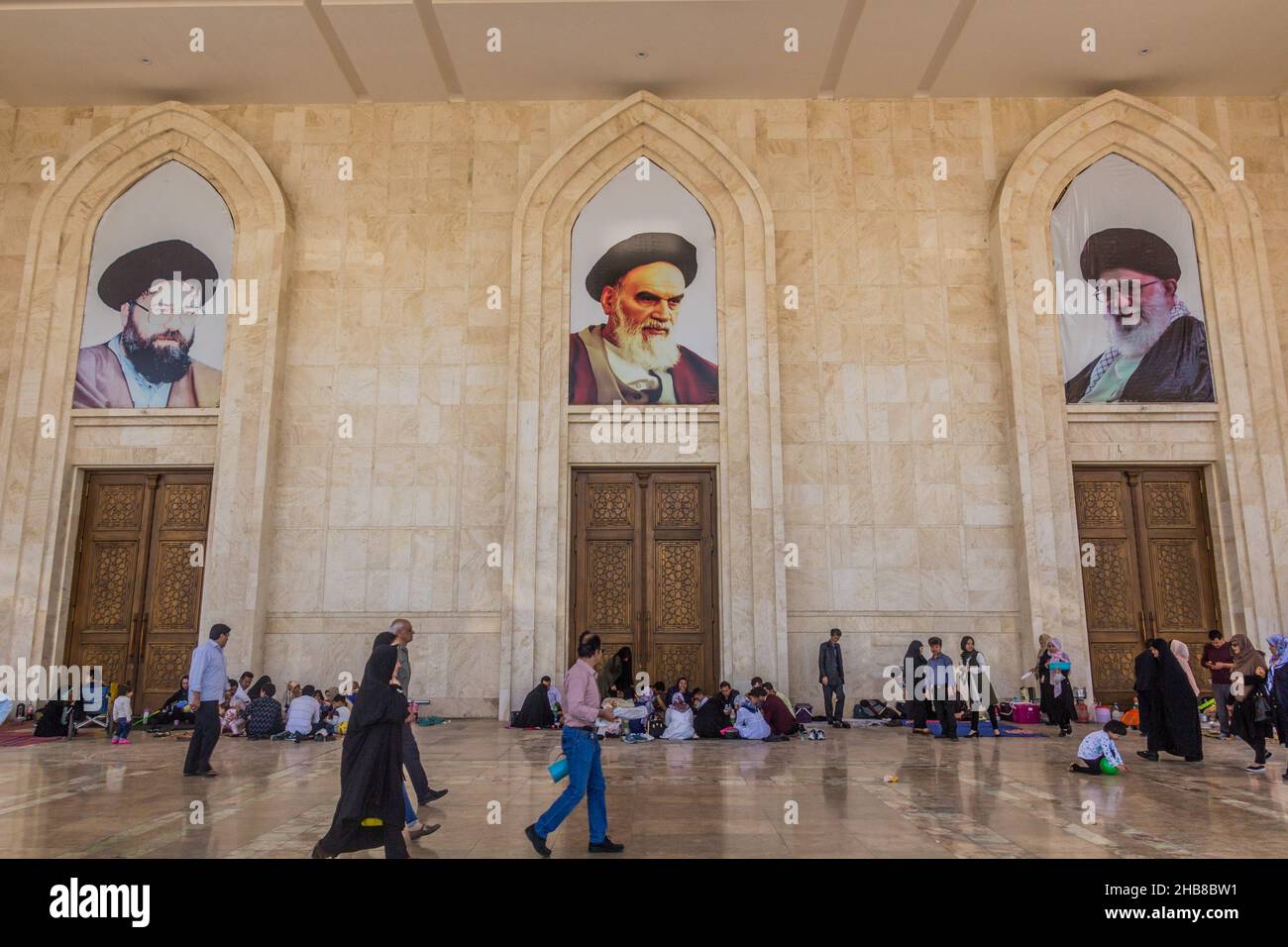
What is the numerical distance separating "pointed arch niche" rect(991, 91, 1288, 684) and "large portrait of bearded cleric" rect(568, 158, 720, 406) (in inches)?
182

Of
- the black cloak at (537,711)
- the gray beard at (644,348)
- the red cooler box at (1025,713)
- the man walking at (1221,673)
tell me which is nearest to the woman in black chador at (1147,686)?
the man walking at (1221,673)

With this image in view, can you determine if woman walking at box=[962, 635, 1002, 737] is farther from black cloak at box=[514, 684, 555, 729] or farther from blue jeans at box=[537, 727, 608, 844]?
blue jeans at box=[537, 727, 608, 844]

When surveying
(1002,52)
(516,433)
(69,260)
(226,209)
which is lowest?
(516,433)

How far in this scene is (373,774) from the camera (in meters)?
4.66

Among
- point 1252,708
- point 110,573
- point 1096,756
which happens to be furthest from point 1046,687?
point 110,573

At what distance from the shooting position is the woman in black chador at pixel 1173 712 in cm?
837

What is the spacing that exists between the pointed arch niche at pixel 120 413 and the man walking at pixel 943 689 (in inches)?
363

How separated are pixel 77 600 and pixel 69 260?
5.31 metres

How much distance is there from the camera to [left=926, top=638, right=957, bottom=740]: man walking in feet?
34.3

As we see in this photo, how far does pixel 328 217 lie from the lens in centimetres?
1370

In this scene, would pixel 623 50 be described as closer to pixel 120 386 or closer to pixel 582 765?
pixel 120 386

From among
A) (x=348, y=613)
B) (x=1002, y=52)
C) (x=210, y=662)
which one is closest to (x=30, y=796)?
(x=210, y=662)
